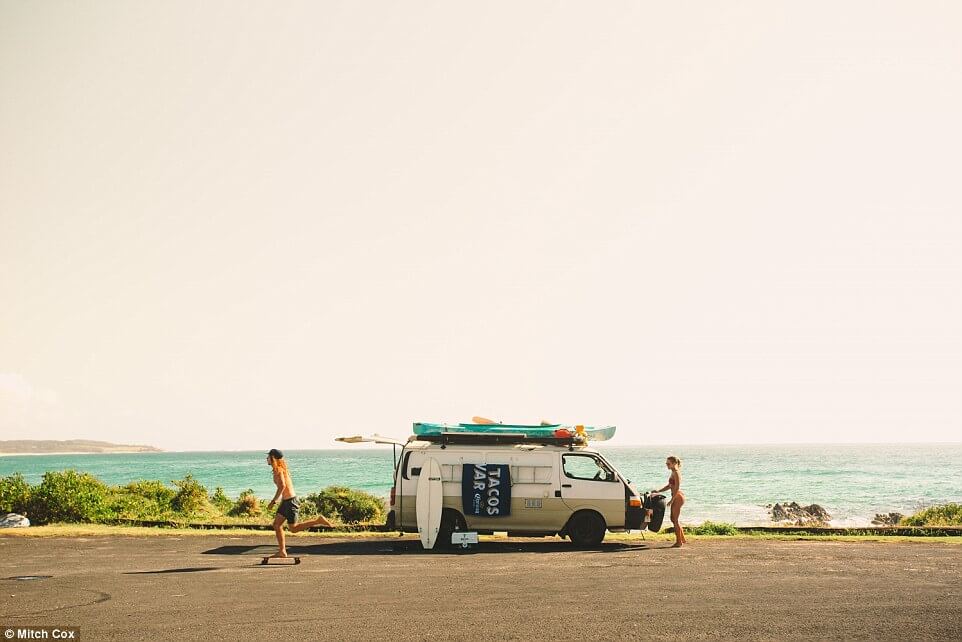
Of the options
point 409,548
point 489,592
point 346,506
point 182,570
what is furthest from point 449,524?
point 346,506

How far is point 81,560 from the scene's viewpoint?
14.6 m

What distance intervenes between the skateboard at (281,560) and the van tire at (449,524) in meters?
3.25

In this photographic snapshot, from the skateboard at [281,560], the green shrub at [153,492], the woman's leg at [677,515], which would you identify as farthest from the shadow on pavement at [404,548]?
the green shrub at [153,492]

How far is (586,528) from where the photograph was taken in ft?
56.4

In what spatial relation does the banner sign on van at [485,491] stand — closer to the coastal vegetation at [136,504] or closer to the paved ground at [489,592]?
the paved ground at [489,592]

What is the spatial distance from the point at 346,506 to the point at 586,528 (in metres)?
12.9

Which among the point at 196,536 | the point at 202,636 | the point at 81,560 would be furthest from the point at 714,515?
the point at 202,636

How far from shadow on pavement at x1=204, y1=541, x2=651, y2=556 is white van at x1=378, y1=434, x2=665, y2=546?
1.15 feet

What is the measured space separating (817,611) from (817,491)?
66.2m

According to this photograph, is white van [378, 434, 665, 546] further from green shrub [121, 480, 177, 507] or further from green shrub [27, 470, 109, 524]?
green shrub [121, 480, 177, 507]

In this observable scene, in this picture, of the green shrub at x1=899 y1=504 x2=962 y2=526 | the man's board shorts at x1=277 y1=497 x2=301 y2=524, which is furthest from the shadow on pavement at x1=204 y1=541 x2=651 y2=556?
the green shrub at x1=899 y1=504 x2=962 y2=526

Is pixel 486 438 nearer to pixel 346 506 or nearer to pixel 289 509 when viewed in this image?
pixel 289 509

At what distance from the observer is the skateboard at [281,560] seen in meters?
14.2

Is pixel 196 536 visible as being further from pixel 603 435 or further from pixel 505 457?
pixel 603 435
